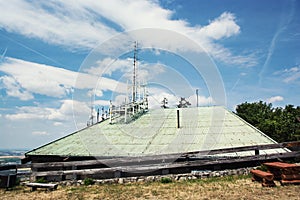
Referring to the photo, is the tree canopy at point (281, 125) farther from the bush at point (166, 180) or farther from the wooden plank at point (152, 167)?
the bush at point (166, 180)

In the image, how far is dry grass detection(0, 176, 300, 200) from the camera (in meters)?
8.60

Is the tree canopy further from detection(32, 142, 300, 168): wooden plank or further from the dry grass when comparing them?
the dry grass

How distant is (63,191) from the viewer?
1134 cm

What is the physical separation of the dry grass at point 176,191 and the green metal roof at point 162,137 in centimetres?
235

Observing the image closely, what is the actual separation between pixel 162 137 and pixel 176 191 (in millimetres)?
5793

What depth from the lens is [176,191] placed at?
9.88m

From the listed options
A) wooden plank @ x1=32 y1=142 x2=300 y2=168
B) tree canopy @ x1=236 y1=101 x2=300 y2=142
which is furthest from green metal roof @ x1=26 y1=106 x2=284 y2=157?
tree canopy @ x1=236 y1=101 x2=300 y2=142

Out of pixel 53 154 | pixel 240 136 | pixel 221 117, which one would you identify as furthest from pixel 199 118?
pixel 53 154

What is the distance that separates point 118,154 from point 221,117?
26.7ft

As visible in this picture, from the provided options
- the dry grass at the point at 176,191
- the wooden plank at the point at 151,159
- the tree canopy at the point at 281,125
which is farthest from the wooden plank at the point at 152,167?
the tree canopy at the point at 281,125

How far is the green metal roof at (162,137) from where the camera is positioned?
45.4 feet

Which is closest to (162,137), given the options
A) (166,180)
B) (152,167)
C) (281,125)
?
(152,167)

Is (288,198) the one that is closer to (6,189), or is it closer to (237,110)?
(6,189)

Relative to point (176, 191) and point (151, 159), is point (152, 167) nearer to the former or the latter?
point (151, 159)
